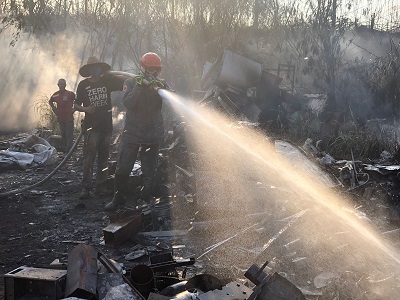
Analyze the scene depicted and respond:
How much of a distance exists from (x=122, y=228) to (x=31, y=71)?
15.1m

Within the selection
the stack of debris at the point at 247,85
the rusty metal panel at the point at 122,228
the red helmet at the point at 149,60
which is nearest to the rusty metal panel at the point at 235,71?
the stack of debris at the point at 247,85

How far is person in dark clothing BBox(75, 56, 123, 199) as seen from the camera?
6789mm

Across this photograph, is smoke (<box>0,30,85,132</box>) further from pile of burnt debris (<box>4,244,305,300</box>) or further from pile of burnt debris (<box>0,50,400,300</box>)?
pile of burnt debris (<box>4,244,305,300</box>)

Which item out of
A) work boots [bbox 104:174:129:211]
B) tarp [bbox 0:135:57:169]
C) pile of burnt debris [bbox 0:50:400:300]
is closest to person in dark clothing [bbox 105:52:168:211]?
work boots [bbox 104:174:129:211]

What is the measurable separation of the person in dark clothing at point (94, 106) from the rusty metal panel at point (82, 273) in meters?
3.46

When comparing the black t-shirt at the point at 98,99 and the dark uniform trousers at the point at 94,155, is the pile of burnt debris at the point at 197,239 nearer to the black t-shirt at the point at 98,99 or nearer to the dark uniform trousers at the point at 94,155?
the dark uniform trousers at the point at 94,155

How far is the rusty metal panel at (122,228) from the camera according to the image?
15.8 feet

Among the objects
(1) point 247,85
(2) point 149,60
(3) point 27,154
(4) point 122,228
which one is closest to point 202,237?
(4) point 122,228

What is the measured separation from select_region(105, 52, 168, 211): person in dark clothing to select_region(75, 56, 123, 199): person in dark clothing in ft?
2.95

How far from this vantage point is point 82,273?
3.18 m

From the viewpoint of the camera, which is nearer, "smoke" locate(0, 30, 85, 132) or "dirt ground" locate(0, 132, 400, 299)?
"dirt ground" locate(0, 132, 400, 299)

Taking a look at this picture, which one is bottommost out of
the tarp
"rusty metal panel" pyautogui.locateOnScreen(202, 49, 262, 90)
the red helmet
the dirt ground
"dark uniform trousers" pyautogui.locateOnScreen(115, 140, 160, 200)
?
the tarp

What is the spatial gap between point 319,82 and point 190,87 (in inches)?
184

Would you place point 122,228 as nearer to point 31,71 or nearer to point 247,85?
point 247,85
